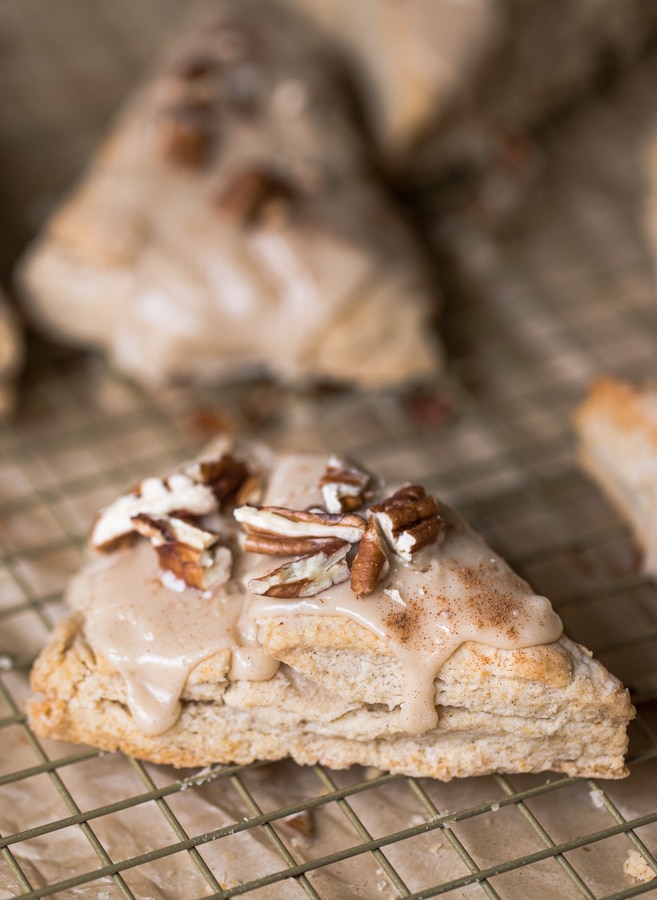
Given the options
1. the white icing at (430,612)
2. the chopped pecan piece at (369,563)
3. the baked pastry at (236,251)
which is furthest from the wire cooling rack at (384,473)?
the chopped pecan piece at (369,563)

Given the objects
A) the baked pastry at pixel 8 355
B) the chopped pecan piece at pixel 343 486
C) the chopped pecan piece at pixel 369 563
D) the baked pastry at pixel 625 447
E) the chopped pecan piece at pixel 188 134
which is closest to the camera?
the chopped pecan piece at pixel 369 563

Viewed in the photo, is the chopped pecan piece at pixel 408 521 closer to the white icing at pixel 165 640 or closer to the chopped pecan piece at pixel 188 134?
the white icing at pixel 165 640

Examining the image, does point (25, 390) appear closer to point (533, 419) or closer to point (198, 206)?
Answer: point (198, 206)

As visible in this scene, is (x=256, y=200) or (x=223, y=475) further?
(x=256, y=200)

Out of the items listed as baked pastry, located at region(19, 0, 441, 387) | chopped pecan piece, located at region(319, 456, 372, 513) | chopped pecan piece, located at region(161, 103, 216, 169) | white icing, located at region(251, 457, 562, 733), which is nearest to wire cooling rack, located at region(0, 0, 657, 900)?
baked pastry, located at region(19, 0, 441, 387)

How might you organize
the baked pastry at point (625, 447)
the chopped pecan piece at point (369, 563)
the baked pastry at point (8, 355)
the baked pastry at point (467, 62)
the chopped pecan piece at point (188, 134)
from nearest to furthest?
the chopped pecan piece at point (369, 563), the baked pastry at point (625, 447), the baked pastry at point (8, 355), the chopped pecan piece at point (188, 134), the baked pastry at point (467, 62)

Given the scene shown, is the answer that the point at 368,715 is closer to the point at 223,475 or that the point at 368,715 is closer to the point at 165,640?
the point at 165,640

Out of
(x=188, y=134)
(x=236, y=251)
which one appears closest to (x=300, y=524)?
(x=236, y=251)
